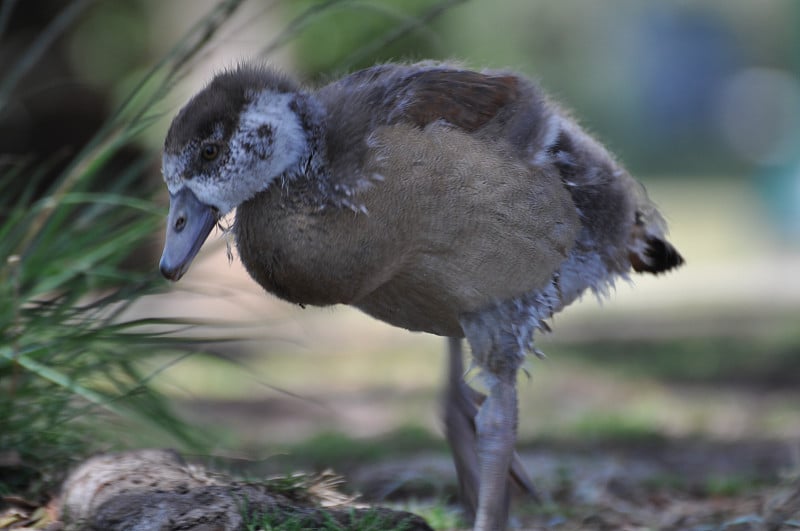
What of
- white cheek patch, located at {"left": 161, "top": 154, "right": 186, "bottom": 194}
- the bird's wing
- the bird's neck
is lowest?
white cheek patch, located at {"left": 161, "top": 154, "right": 186, "bottom": 194}

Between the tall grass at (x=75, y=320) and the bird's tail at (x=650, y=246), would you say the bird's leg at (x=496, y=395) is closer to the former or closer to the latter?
the bird's tail at (x=650, y=246)

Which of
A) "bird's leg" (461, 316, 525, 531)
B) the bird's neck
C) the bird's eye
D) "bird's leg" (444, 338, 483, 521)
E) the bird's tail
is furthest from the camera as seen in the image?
the bird's tail

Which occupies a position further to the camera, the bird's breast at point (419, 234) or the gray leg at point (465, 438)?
the gray leg at point (465, 438)

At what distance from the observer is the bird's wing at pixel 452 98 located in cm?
349

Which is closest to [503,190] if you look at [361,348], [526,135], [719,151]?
[526,135]

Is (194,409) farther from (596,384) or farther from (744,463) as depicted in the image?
(744,463)

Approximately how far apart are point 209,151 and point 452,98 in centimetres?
81

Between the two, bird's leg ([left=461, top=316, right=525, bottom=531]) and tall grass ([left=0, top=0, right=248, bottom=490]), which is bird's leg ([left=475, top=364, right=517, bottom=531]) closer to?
bird's leg ([left=461, top=316, right=525, bottom=531])

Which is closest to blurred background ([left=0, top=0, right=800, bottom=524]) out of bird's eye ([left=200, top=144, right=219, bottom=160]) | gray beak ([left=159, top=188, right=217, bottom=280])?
gray beak ([left=159, top=188, right=217, bottom=280])

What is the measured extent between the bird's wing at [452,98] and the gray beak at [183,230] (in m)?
0.65

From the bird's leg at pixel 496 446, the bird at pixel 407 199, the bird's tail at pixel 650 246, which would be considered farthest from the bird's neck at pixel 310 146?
the bird's tail at pixel 650 246

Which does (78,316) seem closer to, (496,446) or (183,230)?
(183,230)

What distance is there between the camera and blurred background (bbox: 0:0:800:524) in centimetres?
595

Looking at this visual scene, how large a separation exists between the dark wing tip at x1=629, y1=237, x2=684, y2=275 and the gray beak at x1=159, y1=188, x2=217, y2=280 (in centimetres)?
176
